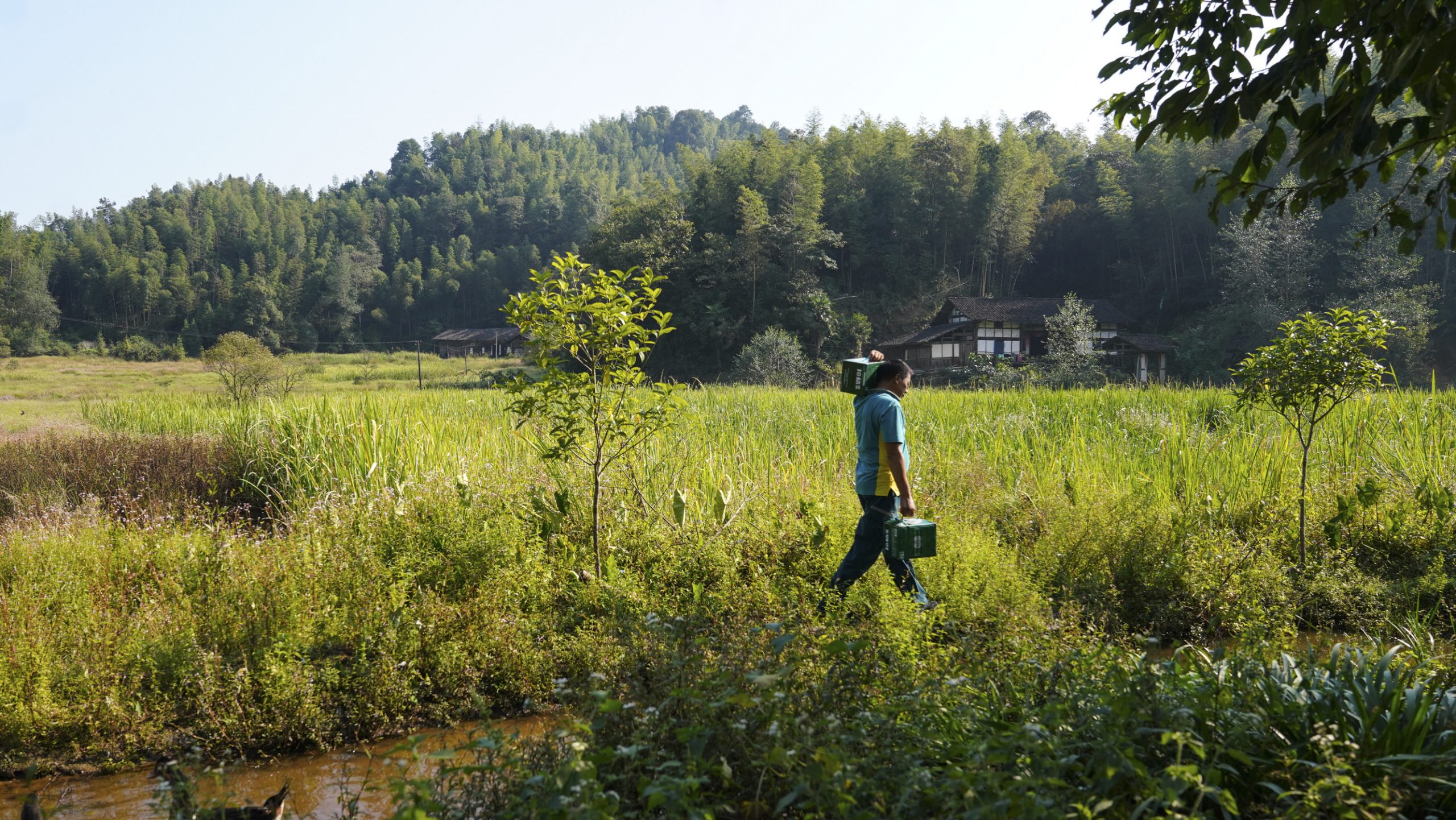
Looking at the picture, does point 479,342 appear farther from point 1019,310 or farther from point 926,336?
point 1019,310

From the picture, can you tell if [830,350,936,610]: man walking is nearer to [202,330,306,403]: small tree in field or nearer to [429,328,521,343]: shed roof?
[202,330,306,403]: small tree in field

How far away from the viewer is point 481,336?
220ft

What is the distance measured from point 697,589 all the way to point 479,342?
64842 millimetres

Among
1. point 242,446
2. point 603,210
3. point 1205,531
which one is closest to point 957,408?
point 1205,531

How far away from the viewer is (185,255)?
8088 cm

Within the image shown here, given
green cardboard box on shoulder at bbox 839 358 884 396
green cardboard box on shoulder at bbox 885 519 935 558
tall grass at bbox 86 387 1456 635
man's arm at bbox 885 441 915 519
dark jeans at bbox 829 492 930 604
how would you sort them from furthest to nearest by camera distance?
tall grass at bbox 86 387 1456 635, green cardboard box on shoulder at bbox 839 358 884 396, dark jeans at bbox 829 492 930 604, man's arm at bbox 885 441 915 519, green cardboard box on shoulder at bbox 885 519 935 558

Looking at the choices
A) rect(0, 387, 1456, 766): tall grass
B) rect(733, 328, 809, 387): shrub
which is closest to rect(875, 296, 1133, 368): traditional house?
rect(733, 328, 809, 387): shrub

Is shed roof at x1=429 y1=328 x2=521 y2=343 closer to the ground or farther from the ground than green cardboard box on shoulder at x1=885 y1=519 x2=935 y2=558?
farther from the ground

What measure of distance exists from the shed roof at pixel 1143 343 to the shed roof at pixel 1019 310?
1.46m

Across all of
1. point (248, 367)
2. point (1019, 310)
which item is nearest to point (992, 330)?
point (1019, 310)

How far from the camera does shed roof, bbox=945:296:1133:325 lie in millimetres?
39656

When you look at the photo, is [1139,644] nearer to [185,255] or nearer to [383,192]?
[185,255]

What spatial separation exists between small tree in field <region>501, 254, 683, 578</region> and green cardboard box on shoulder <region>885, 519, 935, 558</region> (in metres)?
1.72

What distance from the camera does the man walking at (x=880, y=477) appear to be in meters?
4.79
